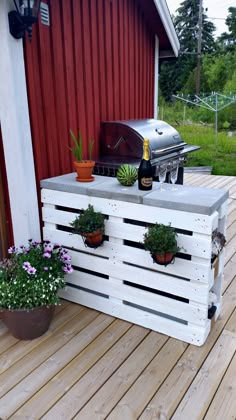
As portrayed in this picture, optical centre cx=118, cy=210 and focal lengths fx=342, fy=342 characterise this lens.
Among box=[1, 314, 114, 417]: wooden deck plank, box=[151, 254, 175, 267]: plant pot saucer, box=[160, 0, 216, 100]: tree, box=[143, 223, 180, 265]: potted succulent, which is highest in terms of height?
box=[160, 0, 216, 100]: tree

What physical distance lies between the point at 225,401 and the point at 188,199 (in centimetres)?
101

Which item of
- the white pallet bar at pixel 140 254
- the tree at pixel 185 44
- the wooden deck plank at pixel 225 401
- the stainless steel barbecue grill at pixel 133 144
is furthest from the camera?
the tree at pixel 185 44

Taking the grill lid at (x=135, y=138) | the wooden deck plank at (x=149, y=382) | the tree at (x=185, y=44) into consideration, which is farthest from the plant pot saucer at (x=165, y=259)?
the tree at (x=185, y=44)

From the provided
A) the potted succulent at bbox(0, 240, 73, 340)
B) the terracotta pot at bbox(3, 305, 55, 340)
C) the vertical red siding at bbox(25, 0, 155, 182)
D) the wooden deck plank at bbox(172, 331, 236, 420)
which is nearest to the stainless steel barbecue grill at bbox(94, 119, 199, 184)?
the vertical red siding at bbox(25, 0, 155, 182)

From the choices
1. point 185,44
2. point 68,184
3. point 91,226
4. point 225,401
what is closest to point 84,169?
point 68,184

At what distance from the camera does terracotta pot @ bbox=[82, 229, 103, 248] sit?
2.02 metres

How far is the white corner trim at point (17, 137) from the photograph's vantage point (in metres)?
1.99

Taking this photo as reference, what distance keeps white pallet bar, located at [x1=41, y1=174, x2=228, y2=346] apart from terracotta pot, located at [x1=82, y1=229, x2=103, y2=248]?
85 mm

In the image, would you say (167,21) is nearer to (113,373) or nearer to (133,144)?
(133,144)

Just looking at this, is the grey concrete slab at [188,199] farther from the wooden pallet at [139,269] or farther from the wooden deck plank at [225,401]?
the wooden deck plank at [225,401]

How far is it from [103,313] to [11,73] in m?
1.62

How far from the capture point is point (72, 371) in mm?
1812

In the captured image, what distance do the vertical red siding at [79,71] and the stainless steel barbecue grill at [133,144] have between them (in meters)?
0.13

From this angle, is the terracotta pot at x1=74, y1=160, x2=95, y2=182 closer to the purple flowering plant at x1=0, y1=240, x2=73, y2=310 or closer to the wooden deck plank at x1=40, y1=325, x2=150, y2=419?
the purple flowering plant at x1=0, y1=240, x2=73, y2=310
